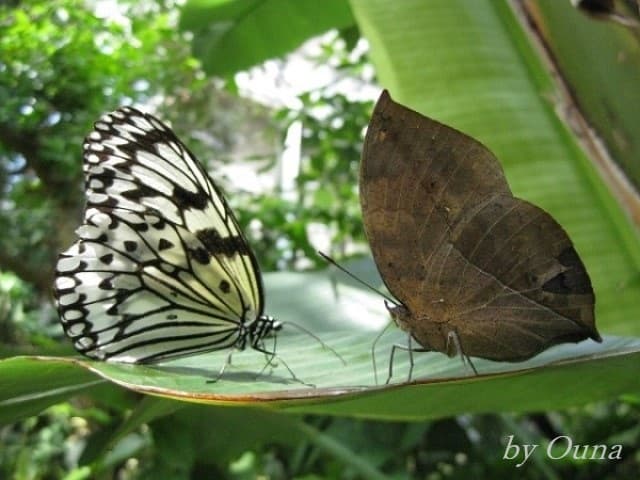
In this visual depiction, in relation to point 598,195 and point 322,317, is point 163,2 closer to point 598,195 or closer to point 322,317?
point 322,317

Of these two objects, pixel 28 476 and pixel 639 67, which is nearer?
pixel 639 67

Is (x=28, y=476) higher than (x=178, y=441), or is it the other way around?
(x=178, y=441)

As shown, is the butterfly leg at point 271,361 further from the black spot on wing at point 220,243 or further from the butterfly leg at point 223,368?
the black spot on wing at point 220,243

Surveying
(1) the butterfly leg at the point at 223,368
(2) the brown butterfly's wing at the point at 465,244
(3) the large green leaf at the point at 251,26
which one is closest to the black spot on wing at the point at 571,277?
(2) the brown butterfly's wing at the point at 465,244

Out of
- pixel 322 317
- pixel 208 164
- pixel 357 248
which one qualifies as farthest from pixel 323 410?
pixel 357 248

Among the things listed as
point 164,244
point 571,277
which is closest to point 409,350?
point 571,277
